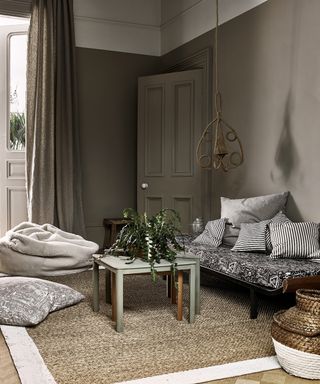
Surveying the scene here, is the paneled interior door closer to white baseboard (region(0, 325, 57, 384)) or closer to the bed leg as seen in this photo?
the bed leg

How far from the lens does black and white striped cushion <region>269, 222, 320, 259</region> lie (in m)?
3.76

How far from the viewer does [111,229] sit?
6434mm

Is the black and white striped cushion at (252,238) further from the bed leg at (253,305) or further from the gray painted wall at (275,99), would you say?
the bed leg at (253,305)

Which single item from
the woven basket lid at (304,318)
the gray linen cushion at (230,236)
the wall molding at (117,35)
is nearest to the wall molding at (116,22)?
the wall molding at (117,35)

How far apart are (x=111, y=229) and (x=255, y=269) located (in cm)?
321

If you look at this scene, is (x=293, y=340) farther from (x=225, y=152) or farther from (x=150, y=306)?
(x=225, y=152)

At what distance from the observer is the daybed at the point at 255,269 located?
332 cm

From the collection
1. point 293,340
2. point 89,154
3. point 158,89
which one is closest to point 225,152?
point 158,89

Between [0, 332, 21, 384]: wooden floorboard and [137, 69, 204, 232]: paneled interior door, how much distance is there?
11.4 feet

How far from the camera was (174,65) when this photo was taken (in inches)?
256

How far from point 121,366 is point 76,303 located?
1.26 meters

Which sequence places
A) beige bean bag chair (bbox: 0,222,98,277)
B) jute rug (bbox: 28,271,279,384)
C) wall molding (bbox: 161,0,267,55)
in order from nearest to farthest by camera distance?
jute rug (bbox: 28,271,279,384), beige bean bag chair (bbox: 0,222,98,277), wall molding (bbox: 161,0,267,55)

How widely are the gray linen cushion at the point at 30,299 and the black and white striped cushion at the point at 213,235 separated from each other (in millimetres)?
1269

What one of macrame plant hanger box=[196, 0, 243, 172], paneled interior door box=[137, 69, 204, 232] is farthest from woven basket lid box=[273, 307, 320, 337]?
paneled interior door box=[137, 69, 204, 232]
